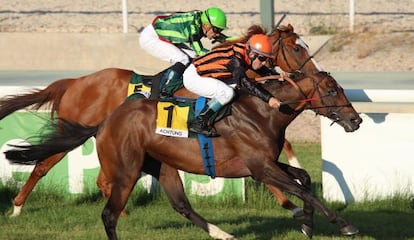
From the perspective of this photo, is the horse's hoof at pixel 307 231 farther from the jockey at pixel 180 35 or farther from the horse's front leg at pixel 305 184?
the jockey at pixel 180 35

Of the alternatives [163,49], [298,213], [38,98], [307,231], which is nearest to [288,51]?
[163,49]

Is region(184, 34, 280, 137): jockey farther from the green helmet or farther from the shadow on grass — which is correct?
the green helmet

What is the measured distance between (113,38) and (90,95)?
9.86 metres

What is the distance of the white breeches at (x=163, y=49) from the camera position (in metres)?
9.52

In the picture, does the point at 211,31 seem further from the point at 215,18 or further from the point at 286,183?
the point at 286,183

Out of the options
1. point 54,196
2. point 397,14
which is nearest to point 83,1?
point 397,14

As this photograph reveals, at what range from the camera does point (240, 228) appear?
8.52 m

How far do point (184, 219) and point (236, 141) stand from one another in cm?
164

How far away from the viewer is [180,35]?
9.61 metres

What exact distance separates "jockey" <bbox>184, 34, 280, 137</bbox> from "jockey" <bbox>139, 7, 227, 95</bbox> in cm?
130

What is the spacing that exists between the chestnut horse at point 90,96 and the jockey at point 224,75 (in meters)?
1.54

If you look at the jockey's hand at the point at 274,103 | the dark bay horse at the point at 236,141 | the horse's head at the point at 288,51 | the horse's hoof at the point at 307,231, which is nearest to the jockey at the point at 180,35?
the horse's head at the point at 288,51

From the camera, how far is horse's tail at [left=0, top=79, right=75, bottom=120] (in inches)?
378

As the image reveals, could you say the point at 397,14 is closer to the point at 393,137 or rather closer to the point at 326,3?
the point at 326,3
